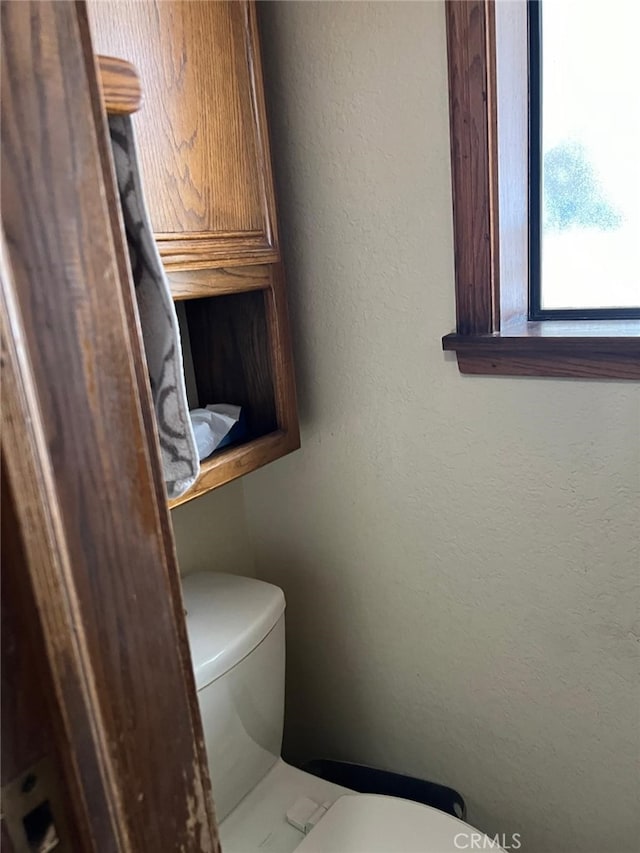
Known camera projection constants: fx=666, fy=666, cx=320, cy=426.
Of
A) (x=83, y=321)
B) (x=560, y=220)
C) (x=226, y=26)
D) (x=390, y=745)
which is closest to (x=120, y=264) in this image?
(x=83, y=321)

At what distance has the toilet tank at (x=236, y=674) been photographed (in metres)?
1.08

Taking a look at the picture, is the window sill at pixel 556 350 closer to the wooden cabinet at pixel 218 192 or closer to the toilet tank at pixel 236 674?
the wooden cabinet at pixel 218 192

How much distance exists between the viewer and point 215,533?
55.2 inches

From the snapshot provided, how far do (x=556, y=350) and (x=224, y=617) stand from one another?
70cm

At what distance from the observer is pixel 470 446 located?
1.15 metres

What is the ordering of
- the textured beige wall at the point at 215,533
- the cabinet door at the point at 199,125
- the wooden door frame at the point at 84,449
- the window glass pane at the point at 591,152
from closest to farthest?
the wooden door frame at the point at 84,449 < the cabinet door at the point at 199,125 < the window glass pane at the point at 591,152 < the textured beige wall at the point at 215,533

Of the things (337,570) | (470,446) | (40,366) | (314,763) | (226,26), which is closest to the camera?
(40,366)

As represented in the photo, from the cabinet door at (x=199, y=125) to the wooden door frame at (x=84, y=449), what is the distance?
0.55 m

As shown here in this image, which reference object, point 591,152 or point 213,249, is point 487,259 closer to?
point 591,152

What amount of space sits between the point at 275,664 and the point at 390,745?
1.24 ft

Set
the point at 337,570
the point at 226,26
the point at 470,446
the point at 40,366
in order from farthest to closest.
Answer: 1. the point at 337,570
2. the point at 470,446
3. the point at 226,26
4. the point at 40,366

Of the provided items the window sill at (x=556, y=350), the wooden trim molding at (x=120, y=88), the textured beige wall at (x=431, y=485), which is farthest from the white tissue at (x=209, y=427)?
the wooden trim molding at (x=120, y=88)

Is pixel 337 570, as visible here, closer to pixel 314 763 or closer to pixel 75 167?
pixel 314 763

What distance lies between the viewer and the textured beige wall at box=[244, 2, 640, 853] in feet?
3.49
